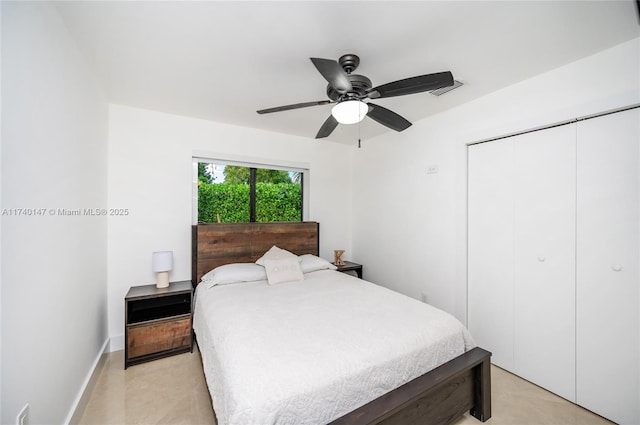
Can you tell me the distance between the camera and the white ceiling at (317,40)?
58.0 inches

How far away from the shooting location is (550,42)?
5.80ft

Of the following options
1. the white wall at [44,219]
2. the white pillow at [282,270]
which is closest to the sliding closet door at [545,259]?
the white pillow at [282,270]

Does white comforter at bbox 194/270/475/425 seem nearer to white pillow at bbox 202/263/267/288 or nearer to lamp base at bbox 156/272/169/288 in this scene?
white pillow at bbox 202/263/267/288

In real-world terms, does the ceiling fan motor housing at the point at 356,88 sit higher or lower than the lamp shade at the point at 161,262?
higher

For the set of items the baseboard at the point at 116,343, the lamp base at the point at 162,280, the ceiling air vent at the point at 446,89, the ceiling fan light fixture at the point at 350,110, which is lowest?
the baseboard at the point at 116,343

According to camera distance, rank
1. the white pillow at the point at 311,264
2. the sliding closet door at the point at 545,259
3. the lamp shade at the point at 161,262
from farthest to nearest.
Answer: the white pillow at the point at 311,264 → the lamp shade at the point at 161,262 → the sliding closet door at the point at 545,259

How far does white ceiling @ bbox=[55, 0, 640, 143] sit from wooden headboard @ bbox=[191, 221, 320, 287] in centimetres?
150

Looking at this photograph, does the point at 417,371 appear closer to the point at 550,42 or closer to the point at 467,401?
the point at 467,401

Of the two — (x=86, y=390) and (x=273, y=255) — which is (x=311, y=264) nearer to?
(x=273, y=255)

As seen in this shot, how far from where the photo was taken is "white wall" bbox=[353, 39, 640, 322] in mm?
1907

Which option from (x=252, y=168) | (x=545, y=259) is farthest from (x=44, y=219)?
(x=545, y=259)

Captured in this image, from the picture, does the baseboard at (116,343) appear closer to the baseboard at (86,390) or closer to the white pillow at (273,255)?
the baseboard at (86,390)

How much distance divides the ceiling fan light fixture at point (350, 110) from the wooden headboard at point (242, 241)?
6.59ft

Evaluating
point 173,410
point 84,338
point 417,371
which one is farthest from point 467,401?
point 84,338
